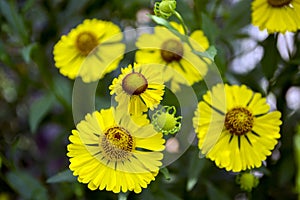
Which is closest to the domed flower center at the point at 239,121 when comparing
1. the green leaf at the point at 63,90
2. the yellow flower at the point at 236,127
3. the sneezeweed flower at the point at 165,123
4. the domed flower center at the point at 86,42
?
the yellow flower at the point at 236,127

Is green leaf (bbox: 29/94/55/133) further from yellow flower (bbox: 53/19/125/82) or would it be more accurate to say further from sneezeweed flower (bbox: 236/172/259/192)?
sneezeweed flower (bbox: 236/172/259/192)

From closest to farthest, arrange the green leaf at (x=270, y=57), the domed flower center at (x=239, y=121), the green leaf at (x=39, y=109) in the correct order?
1. the domed flower center at (x=239, y=121)
2. the green leaf at (x=270, y=57)
3. the green leaf at (x=39, y=109)

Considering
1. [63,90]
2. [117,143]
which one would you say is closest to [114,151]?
[117,143]

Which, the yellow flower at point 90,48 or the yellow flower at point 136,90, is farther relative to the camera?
the yellow flower at point 90,48

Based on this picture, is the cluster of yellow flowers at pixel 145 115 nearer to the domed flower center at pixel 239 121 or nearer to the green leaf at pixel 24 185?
the domed flower center at pixel 239 121

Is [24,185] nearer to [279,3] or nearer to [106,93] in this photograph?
[106,93]

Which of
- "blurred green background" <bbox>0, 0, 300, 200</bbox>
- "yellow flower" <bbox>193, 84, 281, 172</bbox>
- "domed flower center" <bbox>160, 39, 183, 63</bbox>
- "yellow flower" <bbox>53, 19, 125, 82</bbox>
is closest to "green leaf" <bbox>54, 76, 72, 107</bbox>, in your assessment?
"blurred green background" <bbox>0, 0, 300, 200</bbox>
